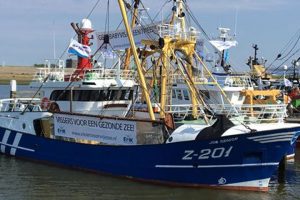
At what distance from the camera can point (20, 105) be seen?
26406 millimetres

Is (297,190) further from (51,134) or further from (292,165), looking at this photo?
(51,134)

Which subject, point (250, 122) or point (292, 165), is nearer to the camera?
point (250, 122)

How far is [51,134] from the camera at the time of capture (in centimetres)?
2317

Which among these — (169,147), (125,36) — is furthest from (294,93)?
(169,147)

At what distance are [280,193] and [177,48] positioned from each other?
7056mm

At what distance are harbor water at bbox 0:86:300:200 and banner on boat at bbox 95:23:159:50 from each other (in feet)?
20.2

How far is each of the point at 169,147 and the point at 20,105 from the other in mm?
10834

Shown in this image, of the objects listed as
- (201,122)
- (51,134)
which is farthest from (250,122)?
(51,134)

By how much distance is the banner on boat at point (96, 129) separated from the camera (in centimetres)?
1966

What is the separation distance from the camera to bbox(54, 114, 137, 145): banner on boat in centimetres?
1966

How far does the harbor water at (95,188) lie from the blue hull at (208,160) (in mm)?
329

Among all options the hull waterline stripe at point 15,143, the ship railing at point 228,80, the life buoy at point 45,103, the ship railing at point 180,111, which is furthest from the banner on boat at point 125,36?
the hull waterline stripe at point 15,143

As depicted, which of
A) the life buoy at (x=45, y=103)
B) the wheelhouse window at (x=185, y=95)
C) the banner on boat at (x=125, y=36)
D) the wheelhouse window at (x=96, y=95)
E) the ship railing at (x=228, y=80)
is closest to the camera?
the banner on boat at (x=125, y=36)

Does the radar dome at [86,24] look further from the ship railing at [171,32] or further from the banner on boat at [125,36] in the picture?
the ship railing at [171,32]
